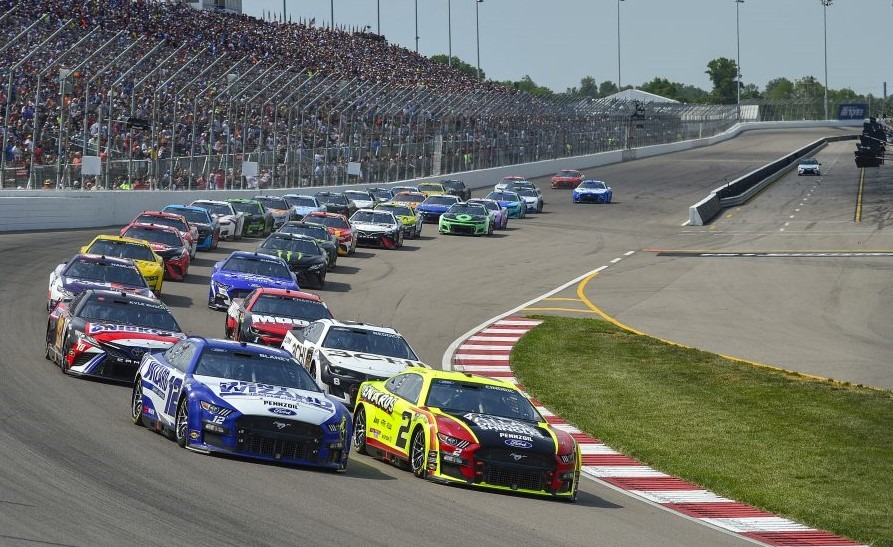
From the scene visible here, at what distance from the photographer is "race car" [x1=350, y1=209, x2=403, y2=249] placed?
43281mm

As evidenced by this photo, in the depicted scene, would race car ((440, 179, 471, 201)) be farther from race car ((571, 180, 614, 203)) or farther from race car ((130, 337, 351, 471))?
race car ((130, 337, 351, 471))

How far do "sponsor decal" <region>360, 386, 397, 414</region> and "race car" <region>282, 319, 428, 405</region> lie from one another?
5.02 ft

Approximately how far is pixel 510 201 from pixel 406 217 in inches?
509

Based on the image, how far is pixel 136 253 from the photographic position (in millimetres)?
27719

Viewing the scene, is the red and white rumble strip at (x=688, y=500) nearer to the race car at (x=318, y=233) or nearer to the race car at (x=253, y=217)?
the race car at (x=318, y=233)

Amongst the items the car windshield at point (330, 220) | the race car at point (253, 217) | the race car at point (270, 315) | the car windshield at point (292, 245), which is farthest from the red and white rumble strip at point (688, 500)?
the race car at point (253, 217)

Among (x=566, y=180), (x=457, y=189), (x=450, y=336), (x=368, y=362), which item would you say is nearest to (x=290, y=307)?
(x=368, y=362)

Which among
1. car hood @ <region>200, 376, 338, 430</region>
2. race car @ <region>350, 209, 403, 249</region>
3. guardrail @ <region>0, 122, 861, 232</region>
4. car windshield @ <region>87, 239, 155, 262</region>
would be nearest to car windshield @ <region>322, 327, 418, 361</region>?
car hood @ <region>200, 376, 338, 430</region>

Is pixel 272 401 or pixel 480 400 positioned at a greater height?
pixel 272 401

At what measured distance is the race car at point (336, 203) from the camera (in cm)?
4988

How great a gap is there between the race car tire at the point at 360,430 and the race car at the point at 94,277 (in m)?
7.56

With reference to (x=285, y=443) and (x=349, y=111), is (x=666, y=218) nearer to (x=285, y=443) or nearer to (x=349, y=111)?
(x=349, y=111)

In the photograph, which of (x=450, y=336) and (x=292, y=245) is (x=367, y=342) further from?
(x=292, y=245)

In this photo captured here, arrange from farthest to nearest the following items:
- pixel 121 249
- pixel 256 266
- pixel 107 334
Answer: pixel 256 266 → pixel 121 249 → pixel 107 334
